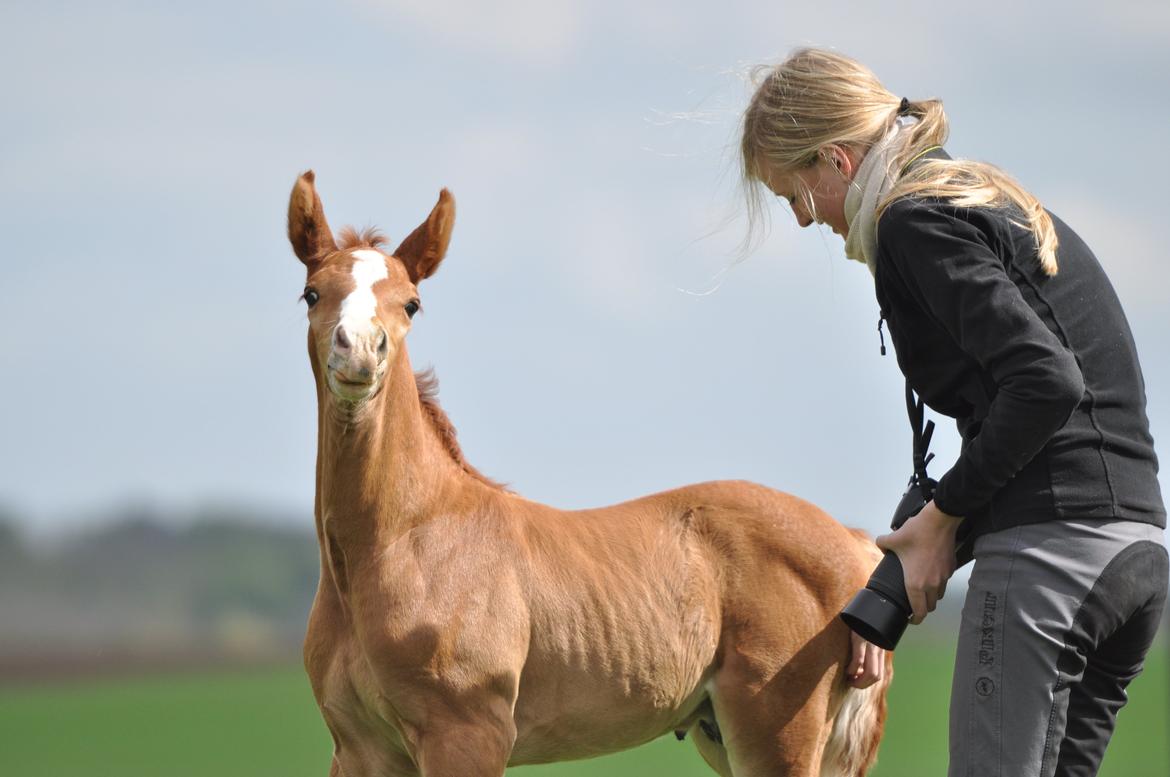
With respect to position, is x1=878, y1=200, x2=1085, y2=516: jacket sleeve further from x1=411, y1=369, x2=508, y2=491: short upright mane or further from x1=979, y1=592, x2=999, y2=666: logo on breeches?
x1=411, y1=369, x2=508, y2=491: short upright mane

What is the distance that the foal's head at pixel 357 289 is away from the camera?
4.04 m

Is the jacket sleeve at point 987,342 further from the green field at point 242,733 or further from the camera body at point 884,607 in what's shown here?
the green field at point 242,733

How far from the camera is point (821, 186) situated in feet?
10.6

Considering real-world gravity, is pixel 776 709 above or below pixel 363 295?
below

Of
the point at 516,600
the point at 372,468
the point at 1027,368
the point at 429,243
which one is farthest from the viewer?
the point at 429,243

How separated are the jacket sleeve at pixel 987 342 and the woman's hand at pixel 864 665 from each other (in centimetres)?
260

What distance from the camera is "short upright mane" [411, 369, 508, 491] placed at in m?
5.09

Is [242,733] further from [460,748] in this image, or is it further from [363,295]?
[363,295]

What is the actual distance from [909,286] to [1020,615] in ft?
2.60

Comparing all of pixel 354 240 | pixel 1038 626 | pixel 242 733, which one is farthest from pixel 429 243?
pixel 242 733

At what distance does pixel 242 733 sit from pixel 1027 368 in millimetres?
32701

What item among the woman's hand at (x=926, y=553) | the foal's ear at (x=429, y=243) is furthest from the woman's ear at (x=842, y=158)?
the foal's ear at (x=429, y=243)

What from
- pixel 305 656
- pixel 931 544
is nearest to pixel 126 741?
pixel 305 656

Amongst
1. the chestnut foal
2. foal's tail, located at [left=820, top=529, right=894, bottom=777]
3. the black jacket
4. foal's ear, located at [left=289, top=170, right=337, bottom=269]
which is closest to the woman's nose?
the black jacket
